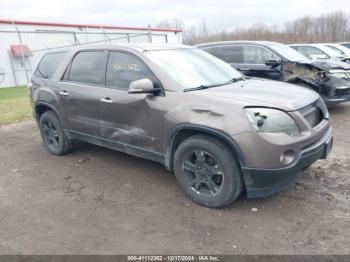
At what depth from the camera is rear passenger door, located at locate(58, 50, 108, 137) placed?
449 centimetres

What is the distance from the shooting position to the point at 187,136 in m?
3.68

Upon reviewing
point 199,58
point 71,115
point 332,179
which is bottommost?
point 332,179

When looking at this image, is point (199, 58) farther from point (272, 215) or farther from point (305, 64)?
point (305, 64)

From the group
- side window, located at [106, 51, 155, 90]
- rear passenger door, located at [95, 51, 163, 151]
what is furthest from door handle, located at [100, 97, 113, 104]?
side window, located at [106, 51, 155, 90]

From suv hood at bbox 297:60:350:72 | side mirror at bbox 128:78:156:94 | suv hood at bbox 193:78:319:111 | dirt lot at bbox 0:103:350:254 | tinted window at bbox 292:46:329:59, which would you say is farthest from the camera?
tinted window at bbox 292:46:329:59

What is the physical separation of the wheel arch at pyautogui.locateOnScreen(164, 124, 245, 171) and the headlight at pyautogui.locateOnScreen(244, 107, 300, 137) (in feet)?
0.92

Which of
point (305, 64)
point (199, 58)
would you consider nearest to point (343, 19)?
point (305, 64)

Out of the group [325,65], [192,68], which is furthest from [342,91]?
[192,68]

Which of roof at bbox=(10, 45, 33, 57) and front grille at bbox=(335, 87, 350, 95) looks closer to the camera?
front grille at bbox=(335, 87, 350, 95)

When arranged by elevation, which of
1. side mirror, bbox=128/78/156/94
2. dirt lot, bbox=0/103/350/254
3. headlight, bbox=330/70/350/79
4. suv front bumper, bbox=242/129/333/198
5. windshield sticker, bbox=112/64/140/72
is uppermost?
windshield sticker, bbox=112/64/140/72

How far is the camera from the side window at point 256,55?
8.03 metres

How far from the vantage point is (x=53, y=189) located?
4.26 metres

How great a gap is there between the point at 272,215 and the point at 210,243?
805 millimetres

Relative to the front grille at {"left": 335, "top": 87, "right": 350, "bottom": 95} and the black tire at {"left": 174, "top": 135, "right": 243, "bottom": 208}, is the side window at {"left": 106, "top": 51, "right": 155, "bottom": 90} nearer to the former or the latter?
the black tire at {"left": 174, "top": 135, "right": 243, "bottom": 208}
